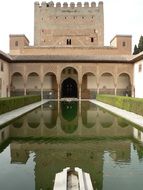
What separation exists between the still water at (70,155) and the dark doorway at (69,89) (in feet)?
79.5

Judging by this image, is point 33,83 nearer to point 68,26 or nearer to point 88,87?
point 88,87

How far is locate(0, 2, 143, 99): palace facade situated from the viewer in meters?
30.3

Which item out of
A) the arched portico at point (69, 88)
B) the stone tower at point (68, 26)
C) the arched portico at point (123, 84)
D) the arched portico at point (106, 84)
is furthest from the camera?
the stone tower at point (68, 26)

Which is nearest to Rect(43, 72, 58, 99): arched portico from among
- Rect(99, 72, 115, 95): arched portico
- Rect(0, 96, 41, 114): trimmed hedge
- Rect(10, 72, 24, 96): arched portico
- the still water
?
Rect(10, 72, 24, 96): arched portico

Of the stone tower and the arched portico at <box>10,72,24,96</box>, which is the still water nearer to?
the arched portico at <box>10,72,24,96</box>

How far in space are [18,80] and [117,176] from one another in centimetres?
2796

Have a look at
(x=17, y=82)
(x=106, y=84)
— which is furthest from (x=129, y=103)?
(x=17, y=82)

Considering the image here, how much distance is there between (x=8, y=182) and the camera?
472cm

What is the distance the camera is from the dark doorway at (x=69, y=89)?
3456 centimetres

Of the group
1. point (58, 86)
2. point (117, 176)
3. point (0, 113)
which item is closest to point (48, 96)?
point (58, 86)

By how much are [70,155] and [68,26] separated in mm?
33730

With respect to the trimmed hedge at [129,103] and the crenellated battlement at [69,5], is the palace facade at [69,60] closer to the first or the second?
the crenellated battlement at [69,5]

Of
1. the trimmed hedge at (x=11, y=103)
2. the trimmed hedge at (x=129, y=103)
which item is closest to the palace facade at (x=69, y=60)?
the trimmed hedge at (x=11, y=103)

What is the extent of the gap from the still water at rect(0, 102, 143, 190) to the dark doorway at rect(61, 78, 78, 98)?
2423cm
